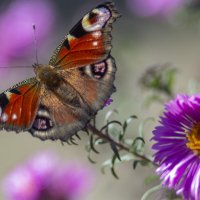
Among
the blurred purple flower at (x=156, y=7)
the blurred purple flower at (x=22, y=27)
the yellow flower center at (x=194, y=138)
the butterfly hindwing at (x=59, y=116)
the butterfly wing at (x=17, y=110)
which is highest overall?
the blurred purple flower at (x=22, y=27)

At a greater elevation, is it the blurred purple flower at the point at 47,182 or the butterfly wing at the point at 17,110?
the butterfly wing at the point at 17,110

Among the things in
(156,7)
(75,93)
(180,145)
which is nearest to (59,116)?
(75,93)

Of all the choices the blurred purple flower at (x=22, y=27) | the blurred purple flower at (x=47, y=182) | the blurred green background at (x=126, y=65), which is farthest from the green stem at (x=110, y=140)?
the blurred purple flower at (x=22, y=27)

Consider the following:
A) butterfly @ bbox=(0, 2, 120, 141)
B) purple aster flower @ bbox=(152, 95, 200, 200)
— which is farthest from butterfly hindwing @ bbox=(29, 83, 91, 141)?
purple aster flower @ bbox=(152, 95, 200, 200)

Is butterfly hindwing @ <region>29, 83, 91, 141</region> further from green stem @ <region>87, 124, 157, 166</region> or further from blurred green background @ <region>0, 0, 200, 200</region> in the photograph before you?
blurred green background @ <region>0, 0, 200, 200</region>

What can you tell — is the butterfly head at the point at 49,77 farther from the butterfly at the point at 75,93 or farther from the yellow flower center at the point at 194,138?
the yellow flower center at the point at 194,138

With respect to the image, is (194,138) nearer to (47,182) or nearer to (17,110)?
(17,110)
